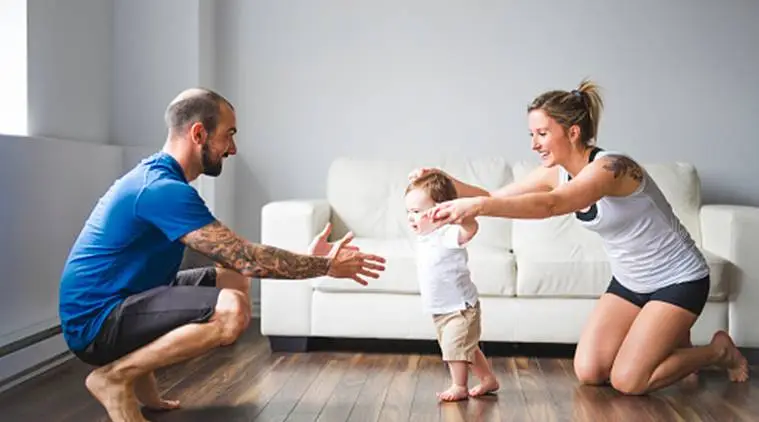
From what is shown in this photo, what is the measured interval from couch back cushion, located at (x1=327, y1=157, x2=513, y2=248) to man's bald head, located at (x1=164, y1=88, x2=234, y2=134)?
1735 mm

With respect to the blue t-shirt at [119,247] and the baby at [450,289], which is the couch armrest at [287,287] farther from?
the blue t-shirt at [119,247]

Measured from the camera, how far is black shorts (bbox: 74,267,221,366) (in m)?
2.49

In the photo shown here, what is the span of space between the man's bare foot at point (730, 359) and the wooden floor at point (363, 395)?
5 cm

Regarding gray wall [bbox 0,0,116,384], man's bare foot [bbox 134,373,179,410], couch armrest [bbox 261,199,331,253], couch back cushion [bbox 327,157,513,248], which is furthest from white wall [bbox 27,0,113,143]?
man's bare foot [bbox 134,373,179,410]

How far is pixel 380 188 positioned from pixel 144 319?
2.00m

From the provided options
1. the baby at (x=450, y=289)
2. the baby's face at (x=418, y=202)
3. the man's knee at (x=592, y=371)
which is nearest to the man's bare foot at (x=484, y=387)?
the baby at (x=450, y=289)

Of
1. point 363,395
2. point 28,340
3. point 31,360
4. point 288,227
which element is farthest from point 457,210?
point 31,360

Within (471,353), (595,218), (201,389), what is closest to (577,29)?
(595,218)

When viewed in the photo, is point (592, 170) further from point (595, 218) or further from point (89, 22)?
point (89, 22)

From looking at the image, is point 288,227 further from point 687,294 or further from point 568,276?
point 687,294

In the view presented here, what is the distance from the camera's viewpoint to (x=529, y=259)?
11.9 feet

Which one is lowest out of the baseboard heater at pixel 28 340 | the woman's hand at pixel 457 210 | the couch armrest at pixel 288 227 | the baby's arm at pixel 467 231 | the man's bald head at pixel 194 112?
the baseboard heater at pixel 28 340

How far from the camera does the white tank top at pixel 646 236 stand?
3.04m

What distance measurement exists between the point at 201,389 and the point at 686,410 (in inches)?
64.6
